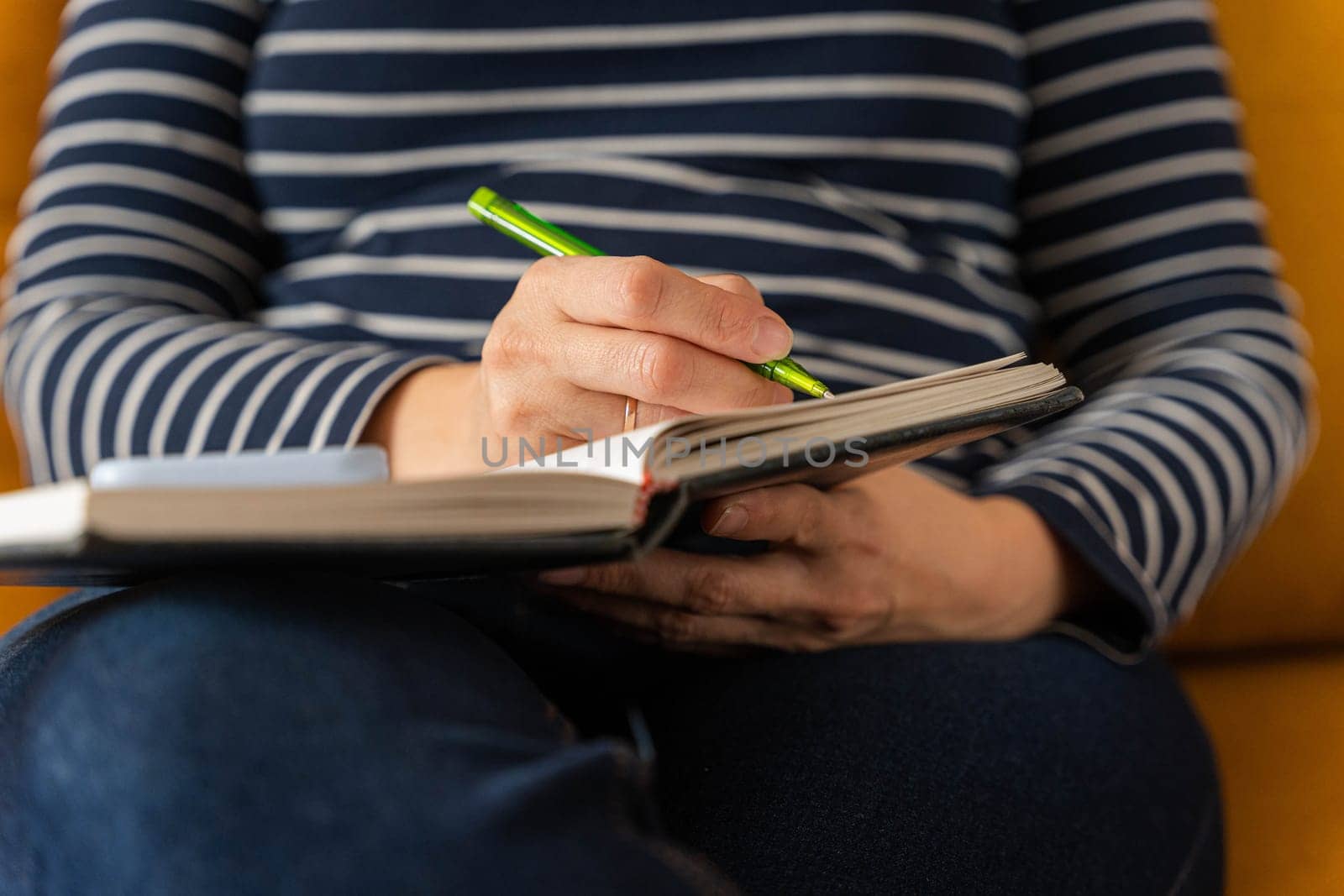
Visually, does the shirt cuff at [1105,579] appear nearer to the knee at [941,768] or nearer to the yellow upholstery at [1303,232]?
the knee at [941,768]

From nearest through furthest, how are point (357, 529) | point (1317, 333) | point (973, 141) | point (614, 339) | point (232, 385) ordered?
point (357, 529) → point (614, 339) → point (232, 385) → point (973, 141) → point (1317, 333)

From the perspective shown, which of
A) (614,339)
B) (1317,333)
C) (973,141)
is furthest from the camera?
(1317,333)

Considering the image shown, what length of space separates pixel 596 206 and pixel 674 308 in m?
0.29

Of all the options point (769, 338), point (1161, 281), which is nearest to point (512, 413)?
point (769, 338)

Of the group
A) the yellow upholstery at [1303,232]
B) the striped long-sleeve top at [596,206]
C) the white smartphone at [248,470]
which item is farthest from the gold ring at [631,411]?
the yellow upholstery at [1303,232]

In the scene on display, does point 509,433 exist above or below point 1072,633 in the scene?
above

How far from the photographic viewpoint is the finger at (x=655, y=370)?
443 millimetres

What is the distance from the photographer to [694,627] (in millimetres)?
550

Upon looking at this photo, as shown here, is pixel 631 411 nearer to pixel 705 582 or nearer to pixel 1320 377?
pixel 705 582

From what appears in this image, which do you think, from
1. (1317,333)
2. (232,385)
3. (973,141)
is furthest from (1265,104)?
(232,385)

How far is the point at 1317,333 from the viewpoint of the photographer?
2.97 ft

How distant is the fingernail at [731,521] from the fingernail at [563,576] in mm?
Answer: 67

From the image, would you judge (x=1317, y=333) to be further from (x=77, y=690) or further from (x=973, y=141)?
(x=77, y=690)

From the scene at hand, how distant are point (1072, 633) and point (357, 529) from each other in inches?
19.3
